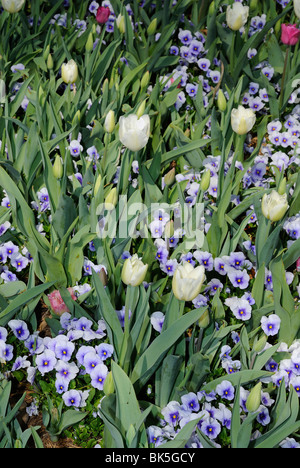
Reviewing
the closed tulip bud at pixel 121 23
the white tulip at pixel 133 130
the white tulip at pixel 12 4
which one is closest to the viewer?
the white tulip at pixel 133 130

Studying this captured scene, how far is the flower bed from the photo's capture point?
1.52 meters

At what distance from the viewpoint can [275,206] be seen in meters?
1.71

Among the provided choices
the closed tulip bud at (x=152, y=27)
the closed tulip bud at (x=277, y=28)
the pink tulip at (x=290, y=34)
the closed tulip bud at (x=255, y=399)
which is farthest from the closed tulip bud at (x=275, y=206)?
the closed tulip bud at (x=277, y=28)

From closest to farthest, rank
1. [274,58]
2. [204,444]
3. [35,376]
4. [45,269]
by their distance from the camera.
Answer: [204,444]
[35,376]
[45,269]
[274,58]

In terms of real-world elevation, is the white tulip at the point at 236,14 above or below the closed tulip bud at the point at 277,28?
above

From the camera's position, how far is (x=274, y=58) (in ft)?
9.62

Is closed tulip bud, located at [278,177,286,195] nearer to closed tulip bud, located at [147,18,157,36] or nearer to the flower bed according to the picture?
the flower bed

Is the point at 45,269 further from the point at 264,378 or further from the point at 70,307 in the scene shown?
the point at 264,378

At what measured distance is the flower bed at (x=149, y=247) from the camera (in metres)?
1.52

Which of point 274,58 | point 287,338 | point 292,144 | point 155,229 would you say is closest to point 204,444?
point 287,338

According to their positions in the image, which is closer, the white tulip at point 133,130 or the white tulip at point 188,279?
the white tulip at point 188,279

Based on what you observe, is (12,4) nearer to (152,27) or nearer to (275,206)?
(152,27)

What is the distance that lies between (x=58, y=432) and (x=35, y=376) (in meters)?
0.20

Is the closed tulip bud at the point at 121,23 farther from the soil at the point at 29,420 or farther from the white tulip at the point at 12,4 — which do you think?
the soil at the point at 29,420
